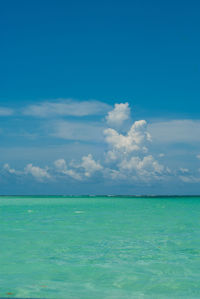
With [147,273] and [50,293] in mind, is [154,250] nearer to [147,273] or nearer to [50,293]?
[147,273]

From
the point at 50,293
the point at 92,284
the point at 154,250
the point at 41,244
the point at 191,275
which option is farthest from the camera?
the point at 41,244

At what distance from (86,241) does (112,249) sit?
3.18 metres

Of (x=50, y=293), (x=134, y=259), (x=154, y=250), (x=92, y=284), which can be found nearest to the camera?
A: (x=50, y=293)

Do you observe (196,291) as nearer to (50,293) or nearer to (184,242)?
(50,293)

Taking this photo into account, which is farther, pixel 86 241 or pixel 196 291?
pixel 86 241

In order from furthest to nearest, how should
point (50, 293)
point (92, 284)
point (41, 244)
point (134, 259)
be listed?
point (41, 244)
point (134, 259)
point (92, 284)
point (50, 293)

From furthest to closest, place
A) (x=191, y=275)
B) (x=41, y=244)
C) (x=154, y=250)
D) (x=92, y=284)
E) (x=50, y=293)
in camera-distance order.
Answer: (x=41, y=244)
(x=154, y=250)
(x=191, y=275)
(x=92, y=284)
(x=50, y=293)

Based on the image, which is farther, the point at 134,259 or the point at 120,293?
the point at 134,259

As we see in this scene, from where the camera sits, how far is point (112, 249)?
16.9 m

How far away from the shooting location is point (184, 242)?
64.7 ft

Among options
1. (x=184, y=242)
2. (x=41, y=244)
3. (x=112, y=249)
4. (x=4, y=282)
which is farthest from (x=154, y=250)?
(x=4, y=282)

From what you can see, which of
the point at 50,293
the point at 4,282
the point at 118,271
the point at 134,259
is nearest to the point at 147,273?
the point at 118,271

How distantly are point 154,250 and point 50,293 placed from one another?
788 cm

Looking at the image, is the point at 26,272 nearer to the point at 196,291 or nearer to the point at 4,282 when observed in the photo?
the point at 4,282
